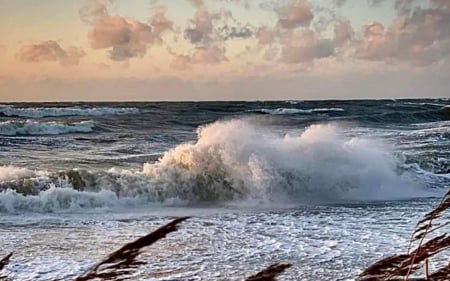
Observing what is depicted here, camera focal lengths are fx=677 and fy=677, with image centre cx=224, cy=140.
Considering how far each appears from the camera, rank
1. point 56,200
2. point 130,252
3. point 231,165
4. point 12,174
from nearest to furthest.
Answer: point 130,252 → point 56,200 → point 12,174 → point 231,165

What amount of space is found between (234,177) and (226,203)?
4.39 ft

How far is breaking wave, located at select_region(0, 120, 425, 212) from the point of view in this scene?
11781 millimetres

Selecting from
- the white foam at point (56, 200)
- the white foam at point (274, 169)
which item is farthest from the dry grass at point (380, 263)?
the white foam at point (274, 169)

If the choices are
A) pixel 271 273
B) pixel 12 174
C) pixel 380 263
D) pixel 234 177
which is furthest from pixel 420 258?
pixel 12 174

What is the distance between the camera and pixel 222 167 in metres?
13.5

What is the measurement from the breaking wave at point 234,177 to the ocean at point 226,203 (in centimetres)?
3

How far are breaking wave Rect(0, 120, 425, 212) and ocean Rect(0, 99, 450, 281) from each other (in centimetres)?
3

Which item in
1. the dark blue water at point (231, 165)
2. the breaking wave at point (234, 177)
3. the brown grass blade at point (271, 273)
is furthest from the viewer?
the dark blue water at point (231, 165)

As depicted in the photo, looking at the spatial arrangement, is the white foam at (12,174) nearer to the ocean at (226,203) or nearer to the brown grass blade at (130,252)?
the ocean at (226,203)

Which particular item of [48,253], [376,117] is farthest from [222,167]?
[376,117]

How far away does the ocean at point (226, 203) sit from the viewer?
7152mm

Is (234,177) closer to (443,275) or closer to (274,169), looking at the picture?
(274,169)

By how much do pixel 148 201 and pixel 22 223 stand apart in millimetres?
2665

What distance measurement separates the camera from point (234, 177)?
13.0 meters
